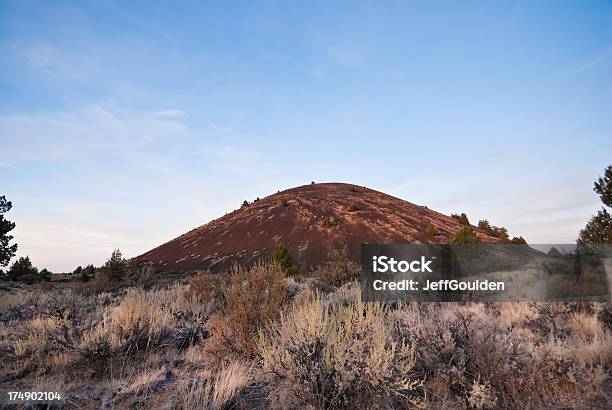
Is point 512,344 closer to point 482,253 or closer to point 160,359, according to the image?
point 160,359

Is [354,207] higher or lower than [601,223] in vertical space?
higher

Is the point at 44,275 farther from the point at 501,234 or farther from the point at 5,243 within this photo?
the point at 501,234

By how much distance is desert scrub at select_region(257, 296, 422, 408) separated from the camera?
3875 millimetres

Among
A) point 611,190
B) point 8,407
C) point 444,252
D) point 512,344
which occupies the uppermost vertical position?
point 611,190

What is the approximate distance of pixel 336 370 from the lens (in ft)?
12.9

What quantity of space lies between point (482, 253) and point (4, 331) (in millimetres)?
23643

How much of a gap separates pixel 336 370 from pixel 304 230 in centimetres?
4793

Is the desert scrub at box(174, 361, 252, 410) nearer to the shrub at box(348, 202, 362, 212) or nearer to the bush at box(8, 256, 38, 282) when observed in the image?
the bush at box(8, 256, 38, 282)

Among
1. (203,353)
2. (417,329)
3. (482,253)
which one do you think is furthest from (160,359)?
(482,253)

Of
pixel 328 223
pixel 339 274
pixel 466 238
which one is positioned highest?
pixel 328 223

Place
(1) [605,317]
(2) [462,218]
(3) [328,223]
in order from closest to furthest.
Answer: (1) [605,317] → (3) [328,223] → (2) [462,218]

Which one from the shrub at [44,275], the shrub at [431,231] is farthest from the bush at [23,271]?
the shrub at [431,231]

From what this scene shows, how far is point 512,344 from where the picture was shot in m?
4.68

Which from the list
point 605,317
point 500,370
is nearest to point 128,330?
point 500,370
